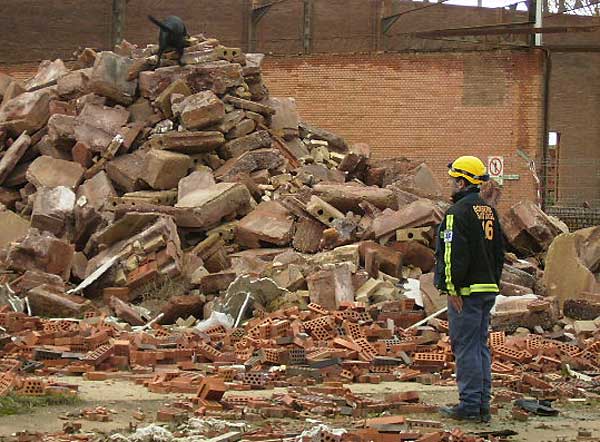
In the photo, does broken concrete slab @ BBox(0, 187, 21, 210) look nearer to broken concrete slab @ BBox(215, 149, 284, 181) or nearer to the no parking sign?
broken concrete slab @ BBox(215, 149, 284, 181)

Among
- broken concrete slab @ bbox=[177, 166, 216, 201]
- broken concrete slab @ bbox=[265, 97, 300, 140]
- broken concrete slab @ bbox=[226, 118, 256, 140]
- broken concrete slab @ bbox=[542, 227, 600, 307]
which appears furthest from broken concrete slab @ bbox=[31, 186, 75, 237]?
broken concrete slab @ bbox=[542, 227, 600, 307]

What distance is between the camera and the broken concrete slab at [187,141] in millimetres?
16656

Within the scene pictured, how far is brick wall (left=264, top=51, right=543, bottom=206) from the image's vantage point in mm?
30125

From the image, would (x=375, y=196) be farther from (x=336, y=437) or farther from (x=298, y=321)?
(x=336, y=437)

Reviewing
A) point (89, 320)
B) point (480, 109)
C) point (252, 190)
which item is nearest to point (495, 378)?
point (89, 320)

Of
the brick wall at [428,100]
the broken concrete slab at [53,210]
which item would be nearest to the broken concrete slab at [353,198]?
the broken concrete slab at [53,210]

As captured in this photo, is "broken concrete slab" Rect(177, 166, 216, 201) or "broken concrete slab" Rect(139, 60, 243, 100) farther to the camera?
"broken concrete slab" Rect(139, 60, 243, 100)

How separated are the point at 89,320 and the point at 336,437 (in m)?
6.74

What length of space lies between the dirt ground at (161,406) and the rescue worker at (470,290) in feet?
0.68

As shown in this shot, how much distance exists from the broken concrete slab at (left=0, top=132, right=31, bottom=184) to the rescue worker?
11423mm

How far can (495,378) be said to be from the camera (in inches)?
384

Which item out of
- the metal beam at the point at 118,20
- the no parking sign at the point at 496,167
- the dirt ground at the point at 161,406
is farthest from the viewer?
the metal beam at the point at 118,20

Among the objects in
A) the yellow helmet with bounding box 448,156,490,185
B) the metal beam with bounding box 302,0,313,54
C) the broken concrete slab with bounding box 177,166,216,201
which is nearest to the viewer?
the yellow helmet with bounding box 448,156,490,185

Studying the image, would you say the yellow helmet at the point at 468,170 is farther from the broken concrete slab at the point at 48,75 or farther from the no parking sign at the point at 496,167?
the no parking sign at the point at 496,167
